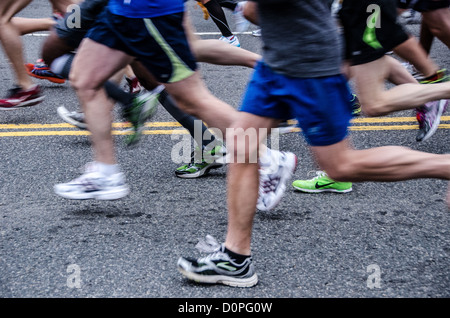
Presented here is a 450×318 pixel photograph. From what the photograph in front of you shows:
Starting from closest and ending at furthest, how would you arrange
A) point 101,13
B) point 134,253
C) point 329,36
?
point 329,36 → point 134,253 → point 101,13

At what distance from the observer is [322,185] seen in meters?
3.94

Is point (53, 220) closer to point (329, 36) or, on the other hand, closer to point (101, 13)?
point (101, 13)

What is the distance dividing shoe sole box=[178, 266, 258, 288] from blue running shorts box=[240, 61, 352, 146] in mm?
674

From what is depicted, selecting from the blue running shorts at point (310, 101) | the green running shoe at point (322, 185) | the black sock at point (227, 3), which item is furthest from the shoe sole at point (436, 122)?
the black sock at point (227, 3)

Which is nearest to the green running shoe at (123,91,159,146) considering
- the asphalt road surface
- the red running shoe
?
the asphalt road surface

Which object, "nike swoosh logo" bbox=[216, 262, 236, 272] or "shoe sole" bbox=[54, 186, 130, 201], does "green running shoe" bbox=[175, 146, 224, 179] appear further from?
"nike swoosh logo" bbox=[216, 262, 236, 272]

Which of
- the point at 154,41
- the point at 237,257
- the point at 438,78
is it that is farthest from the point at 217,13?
the point at 237,257

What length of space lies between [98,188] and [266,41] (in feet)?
4.80

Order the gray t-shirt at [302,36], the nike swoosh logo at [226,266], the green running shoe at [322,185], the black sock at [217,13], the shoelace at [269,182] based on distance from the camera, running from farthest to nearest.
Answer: the black sock at [217,13] < the green running shoe at [322,185] < the shoelace at [269,182] < the nike swoosh logo at [226,266] < the gray t-shirt at [302,36]

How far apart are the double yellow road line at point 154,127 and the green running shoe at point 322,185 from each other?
1284 mm

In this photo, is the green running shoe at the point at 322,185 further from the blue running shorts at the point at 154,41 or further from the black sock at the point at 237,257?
the black sock at the point at 237,257

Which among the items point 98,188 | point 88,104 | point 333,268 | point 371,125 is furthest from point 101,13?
point 371,125

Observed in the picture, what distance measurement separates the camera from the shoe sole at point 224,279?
2881 mm

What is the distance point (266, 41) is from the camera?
8.67 feet
